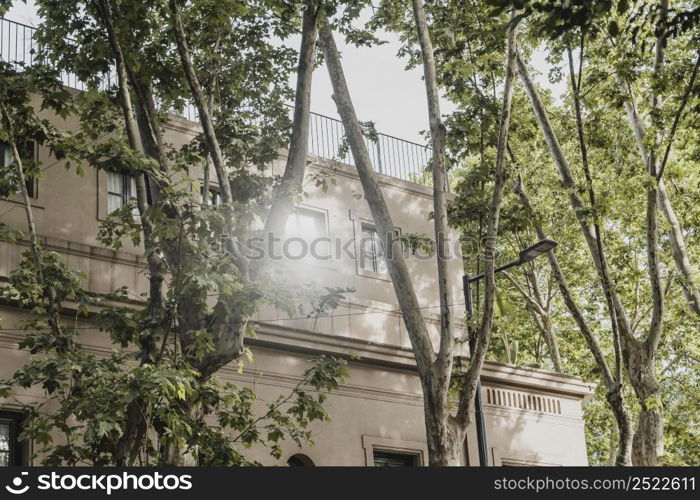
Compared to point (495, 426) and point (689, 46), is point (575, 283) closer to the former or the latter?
point (495, 426)

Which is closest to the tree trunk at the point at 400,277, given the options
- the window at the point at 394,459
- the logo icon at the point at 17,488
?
the window at the point at 394,459

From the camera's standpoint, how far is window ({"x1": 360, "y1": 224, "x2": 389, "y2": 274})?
66.1 feet

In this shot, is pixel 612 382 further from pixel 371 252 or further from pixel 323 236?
pixel 323 236

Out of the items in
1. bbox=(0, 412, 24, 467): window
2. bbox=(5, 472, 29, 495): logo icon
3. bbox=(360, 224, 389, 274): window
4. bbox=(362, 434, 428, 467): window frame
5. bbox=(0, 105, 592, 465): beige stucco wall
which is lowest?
bbox=(5, 472, 29, 495): logo icon

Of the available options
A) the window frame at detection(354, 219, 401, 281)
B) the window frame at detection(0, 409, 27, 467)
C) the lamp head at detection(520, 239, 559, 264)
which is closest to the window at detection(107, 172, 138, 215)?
the window frame at detection(0, 409, 27, 467)

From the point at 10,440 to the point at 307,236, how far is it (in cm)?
673

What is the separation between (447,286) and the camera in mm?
14602

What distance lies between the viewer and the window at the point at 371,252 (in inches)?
793

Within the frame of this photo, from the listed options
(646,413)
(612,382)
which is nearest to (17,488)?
(612,382)

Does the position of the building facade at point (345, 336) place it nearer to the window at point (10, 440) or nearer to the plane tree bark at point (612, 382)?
the window at point (10, 440)

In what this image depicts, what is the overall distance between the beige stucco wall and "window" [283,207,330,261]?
0.54 ft

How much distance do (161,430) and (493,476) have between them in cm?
440

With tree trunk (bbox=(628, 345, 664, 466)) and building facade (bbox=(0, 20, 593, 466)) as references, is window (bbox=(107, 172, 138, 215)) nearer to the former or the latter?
building facade (bbox=(0, 20, 593, 466))

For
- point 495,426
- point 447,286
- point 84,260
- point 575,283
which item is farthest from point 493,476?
point 575,283
